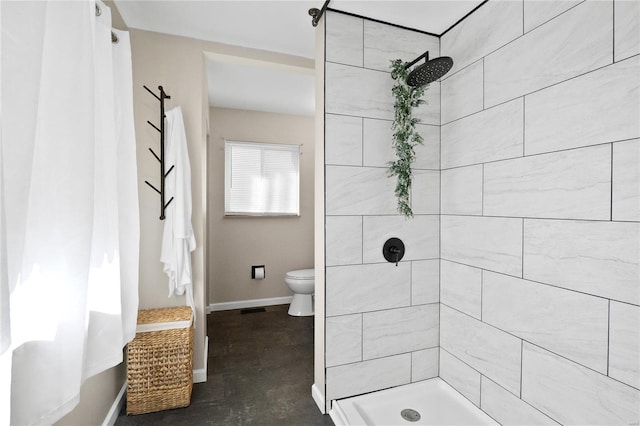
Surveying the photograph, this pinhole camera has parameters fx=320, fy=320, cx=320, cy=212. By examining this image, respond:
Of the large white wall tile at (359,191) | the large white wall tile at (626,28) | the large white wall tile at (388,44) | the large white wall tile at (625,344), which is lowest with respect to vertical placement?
the large white wall tile at (625,344)

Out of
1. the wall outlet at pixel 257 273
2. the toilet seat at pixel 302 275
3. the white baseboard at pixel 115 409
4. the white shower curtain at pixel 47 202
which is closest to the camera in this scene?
the white shower curtain at pixel 47 202

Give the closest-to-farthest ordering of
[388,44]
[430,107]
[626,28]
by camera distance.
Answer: [626,28], [388,44], [430,107]

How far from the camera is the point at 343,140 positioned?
187 centimetres

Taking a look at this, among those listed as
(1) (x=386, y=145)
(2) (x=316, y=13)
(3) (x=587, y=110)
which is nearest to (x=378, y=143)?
(1) (x=386, y=145)

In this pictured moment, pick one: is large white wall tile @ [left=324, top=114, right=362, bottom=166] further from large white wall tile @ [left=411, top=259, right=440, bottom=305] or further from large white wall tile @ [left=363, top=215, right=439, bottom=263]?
large white wall tile @ [left=411, top=259, right=440, bottom=305]

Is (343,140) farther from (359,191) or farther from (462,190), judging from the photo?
(462,190)

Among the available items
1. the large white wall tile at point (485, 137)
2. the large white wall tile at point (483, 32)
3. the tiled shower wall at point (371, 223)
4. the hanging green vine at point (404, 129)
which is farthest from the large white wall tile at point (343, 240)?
the large white wall tile at point (483, 32)

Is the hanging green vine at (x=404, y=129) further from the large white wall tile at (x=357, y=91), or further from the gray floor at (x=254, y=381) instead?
the gray floor at (x=254, y=381)

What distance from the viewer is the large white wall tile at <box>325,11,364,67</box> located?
1.84 meters

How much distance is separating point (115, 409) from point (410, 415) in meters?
1.69

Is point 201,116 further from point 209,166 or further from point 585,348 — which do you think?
point 585,348

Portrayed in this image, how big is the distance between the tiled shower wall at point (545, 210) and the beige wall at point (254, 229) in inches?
97.4

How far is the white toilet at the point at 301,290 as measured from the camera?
3.51 meters

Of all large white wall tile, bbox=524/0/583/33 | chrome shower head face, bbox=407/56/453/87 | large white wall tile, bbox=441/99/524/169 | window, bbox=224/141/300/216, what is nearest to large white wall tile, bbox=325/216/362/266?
large white wall tile, bbox=441/99/524/169
